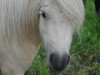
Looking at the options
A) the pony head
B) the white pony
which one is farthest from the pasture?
the pony head

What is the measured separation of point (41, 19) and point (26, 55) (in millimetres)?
393

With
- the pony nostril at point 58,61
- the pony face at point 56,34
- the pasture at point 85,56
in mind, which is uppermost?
the pony face at point 56,34

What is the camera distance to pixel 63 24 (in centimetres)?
160

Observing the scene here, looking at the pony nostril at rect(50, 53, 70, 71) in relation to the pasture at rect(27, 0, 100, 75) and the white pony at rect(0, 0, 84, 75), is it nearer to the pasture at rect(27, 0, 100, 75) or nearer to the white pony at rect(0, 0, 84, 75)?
the white pony at rect(0, 0, 84, 75)

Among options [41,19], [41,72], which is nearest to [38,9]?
[41,19]

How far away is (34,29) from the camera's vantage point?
188 centimetres

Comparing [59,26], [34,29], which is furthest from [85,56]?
[59,26]

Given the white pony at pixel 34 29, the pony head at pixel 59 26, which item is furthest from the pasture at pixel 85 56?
the pony head at pixel 59 26

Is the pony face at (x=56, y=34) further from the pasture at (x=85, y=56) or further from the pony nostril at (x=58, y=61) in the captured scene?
the pasture at (x=85, y=56)

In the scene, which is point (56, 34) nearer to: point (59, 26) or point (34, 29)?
point (59, 26)

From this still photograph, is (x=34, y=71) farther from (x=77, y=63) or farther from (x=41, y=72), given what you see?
(x=77, y=63)

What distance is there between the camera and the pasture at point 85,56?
248 cm

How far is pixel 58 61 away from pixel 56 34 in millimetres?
145

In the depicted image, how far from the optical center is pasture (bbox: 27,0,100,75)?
97.8 inches
